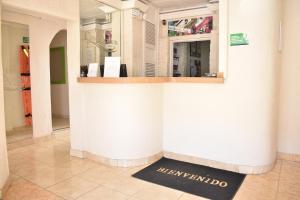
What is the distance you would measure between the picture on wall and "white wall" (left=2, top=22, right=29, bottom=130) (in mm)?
3203

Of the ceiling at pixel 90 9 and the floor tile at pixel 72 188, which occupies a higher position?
the ceiling at pixel 90 9

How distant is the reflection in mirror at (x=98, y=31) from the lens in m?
3.84

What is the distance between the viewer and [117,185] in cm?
274

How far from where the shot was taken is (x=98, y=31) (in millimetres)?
4203

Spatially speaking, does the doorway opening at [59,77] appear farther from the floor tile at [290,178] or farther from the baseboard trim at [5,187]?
the floor tile at [290,178]

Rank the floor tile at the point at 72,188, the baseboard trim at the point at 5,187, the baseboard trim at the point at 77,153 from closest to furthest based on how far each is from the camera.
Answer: the baseboard trim at the point at 5,187 → the floor tile at the point at 72,188 → the baseboard trim at the point at 77,153

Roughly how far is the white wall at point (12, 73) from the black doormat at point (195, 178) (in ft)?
11.9

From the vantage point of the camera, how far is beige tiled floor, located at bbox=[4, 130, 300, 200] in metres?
2.50

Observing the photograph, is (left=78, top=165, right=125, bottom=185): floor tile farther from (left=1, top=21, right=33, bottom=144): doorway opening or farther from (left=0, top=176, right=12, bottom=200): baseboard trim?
(left=1, top=21, right=33, bottom=144): doorway opening

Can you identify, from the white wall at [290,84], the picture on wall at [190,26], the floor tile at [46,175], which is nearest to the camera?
the floor tile at [46,175]

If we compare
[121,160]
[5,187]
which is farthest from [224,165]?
[5,187]

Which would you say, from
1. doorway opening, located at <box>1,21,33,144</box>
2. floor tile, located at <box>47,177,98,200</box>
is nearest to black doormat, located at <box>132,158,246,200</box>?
floor tile, located at <box>47,177,98,200</box>

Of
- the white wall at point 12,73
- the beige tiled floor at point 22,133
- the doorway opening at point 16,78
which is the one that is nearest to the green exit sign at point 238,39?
the beige tiled floor at point 22,133

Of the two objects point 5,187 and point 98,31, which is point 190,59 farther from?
point 5,187
